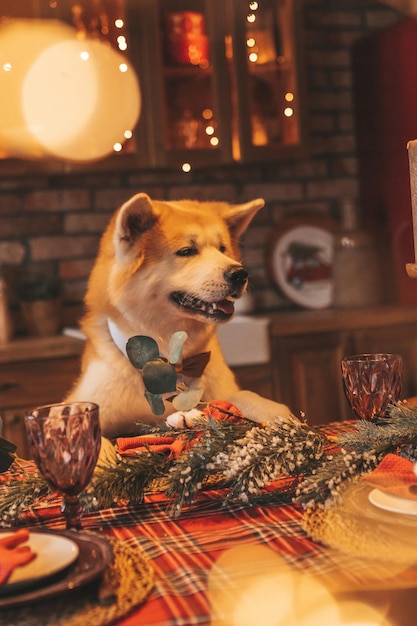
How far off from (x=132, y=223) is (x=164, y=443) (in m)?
0.74

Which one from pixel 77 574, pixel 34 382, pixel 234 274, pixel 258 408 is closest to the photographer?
pixel 77 574

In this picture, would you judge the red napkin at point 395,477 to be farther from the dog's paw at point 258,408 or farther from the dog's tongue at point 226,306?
the dog's tongue at point 226,306

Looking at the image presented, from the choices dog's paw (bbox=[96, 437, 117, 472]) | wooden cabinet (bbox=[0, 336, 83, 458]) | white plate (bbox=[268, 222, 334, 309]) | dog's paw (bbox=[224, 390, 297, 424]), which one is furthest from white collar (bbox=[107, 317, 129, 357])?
white plate (bbox=[268, 222, 334, 309])

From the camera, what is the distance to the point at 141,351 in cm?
101

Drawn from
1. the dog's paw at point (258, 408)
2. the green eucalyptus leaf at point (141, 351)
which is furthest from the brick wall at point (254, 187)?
the green eucalyptus leaf at point (141, 351)

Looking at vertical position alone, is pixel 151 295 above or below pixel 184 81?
below

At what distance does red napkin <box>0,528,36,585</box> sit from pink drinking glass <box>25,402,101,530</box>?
0.25 feet

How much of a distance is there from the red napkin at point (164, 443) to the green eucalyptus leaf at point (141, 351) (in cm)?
10

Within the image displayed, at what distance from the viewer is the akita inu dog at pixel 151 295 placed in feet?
5.53

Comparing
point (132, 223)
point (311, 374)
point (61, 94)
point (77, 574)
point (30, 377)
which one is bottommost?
point (311, 374)

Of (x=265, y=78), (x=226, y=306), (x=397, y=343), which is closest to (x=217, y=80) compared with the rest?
(x=265, y=78)

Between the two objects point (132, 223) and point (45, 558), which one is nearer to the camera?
point (45, 558)

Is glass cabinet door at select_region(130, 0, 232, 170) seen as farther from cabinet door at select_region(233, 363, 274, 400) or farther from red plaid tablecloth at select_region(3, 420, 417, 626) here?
red plaid tablecloth at select_region(3, 420, 417, 626)

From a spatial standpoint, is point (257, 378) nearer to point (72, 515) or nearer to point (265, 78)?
point (265, 78)
